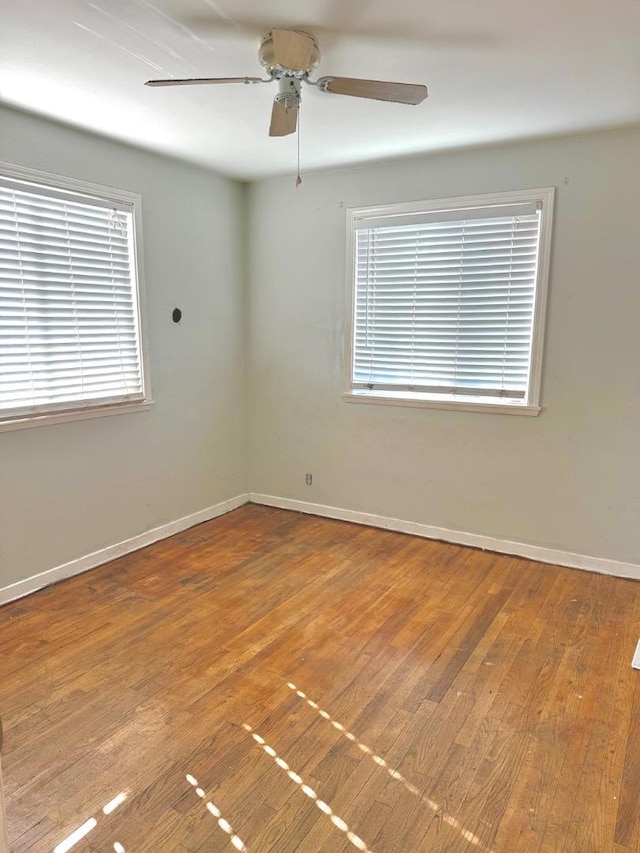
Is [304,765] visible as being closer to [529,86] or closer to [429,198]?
[529,86]

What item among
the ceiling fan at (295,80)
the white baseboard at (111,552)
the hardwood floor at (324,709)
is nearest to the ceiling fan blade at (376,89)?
the ceiling fan at (295,80)

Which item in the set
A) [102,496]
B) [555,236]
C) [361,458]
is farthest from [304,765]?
[555,236]

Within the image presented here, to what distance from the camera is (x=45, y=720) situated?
2082 mm

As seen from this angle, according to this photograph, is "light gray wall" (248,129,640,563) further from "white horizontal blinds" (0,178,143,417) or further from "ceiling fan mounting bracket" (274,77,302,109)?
"ceiling fan mounting bracket" (274,77,302,109)

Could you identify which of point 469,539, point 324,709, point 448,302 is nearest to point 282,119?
point 448,302

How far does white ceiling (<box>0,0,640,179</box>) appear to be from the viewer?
1890 mm

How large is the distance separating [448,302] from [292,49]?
200 cm

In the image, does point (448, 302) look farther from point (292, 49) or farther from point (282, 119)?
point (292, 49)

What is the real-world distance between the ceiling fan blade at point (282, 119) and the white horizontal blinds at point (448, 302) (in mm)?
1545

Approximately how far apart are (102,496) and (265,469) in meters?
1.54

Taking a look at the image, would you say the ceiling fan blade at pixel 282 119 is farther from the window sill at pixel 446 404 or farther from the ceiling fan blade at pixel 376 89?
the window sill at pixel 446 404

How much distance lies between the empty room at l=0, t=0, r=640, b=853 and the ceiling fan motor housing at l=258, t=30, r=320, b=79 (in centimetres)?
2

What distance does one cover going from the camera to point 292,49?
6.60ft

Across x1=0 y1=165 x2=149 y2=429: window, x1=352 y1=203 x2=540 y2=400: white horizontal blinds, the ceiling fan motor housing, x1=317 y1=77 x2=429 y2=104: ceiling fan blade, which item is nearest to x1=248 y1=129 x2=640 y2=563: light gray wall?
x1=352 y1=203 x2=540 y2=400: white horizontal blinds
